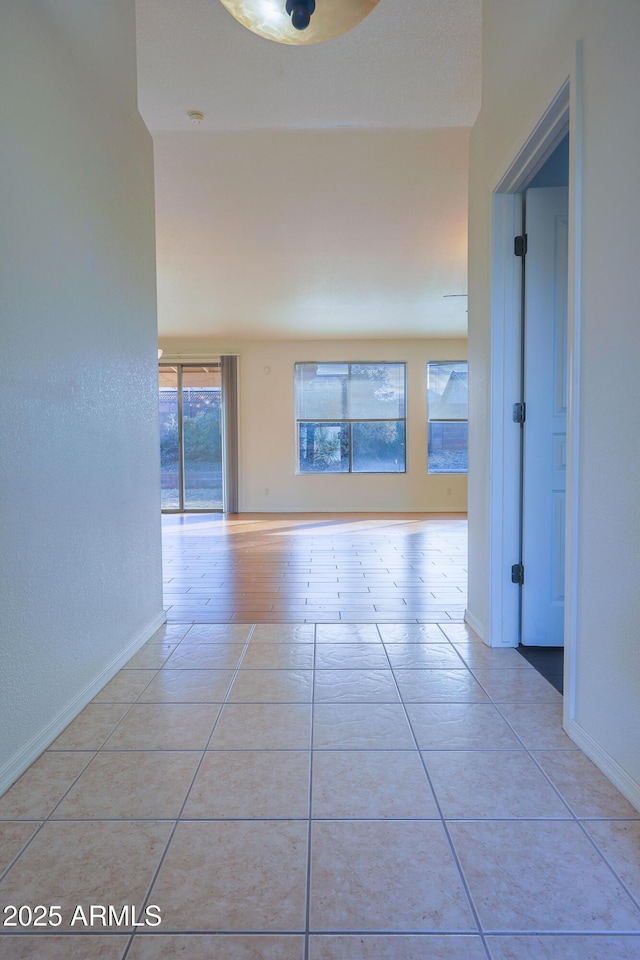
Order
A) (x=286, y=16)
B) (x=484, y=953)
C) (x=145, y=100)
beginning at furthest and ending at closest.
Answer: (x=145, y=100) → (x=286, y=16) → (x=484, y=953)

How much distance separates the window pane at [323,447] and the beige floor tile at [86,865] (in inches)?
273

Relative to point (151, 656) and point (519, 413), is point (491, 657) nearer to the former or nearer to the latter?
point (519, 413)

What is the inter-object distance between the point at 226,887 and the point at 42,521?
1.10 meters

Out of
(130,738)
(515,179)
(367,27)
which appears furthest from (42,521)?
(367,27)

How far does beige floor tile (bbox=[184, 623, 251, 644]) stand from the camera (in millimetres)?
2516

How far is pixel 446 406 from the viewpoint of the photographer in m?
7.97

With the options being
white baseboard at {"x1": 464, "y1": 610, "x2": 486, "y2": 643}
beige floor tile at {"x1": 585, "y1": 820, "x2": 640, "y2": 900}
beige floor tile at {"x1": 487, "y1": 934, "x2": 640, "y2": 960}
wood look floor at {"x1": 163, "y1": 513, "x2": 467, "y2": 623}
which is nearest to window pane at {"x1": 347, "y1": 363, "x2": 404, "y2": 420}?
wood look floor at {"x1": 163, "y1": 513, "x2": 467, "y2": 623}

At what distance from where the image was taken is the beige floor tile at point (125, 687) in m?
1.90

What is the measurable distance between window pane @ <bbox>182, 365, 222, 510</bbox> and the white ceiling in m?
2.43

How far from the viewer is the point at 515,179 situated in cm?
212

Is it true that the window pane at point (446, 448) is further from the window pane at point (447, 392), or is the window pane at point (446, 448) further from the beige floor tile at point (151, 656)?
A: the beige floor tile at point (151, 656)

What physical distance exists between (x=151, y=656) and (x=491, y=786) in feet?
4.99

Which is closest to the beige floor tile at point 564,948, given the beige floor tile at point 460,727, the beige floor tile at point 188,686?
the beige floor tile at point 460,727

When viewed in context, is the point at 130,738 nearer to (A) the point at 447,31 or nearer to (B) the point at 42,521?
(B) the point at 42,521
